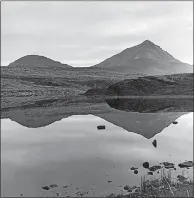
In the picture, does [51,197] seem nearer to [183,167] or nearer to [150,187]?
[150,187]

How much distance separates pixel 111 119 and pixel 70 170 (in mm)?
21103

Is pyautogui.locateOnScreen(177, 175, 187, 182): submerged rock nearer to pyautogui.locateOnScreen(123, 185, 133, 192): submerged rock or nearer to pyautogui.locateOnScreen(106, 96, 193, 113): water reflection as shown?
pyautogui.locateOnScreen(123, 185, 133, 192): submerged rock

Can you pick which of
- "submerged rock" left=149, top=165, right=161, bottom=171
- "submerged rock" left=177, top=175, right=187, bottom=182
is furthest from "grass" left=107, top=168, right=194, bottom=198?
"submerged rock" left=149, top=165, right=161, bottom=171

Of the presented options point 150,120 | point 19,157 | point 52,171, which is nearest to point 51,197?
point 52,171

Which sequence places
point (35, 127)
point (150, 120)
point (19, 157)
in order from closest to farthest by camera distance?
point (19, 157) < point (35, 127) < point (150, 120)

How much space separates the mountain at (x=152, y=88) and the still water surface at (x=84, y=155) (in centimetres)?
5080

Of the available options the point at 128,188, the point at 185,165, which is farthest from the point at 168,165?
the point at 128,188

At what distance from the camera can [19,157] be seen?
782 inches

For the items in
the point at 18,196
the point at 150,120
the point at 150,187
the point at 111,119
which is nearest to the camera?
the point at 18,196

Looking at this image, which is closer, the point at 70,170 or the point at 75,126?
the point at 70,170

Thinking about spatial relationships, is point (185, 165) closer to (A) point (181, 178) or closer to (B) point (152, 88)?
(A) point (181, 178)

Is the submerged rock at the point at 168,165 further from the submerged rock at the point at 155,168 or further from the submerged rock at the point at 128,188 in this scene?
the submerged rock at the point at 128,188

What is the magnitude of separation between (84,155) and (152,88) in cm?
6750

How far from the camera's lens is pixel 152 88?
85812 mm
